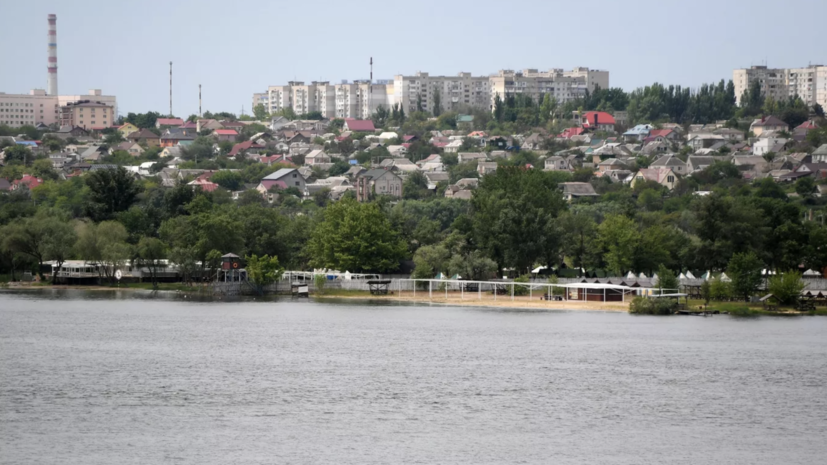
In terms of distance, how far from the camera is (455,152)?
165250 millimetres

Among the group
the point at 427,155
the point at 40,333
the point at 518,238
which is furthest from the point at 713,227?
the point at 427,155

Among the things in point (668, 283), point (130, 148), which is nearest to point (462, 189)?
point (130, 148)

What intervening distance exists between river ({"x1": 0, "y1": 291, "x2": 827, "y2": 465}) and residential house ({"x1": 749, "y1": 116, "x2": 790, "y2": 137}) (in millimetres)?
113318

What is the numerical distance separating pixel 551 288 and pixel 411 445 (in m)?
36.0

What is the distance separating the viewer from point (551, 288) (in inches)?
2421

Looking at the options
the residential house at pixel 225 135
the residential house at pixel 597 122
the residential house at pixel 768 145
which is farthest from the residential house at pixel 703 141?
the residential house at pixel 225 135

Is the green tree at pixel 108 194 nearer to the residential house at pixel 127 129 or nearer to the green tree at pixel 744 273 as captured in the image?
the green tree at pixel 744 273

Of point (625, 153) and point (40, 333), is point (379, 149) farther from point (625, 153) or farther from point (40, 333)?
point (40, 333)

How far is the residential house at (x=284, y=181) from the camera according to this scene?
13225cm

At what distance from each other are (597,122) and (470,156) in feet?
107

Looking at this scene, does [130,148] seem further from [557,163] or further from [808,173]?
[808,173]

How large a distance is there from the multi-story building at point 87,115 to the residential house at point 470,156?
70.8 m

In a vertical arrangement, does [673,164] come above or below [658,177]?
above

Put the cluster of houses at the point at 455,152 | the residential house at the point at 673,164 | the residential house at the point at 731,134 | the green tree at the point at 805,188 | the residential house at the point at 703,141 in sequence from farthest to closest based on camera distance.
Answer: the residential house at the point at 731,134
the residential house at the point at 703,141
the residential house at the point at 673,164
the cluster of houses at the point at 455,152
the green tree at the point at 805,188
